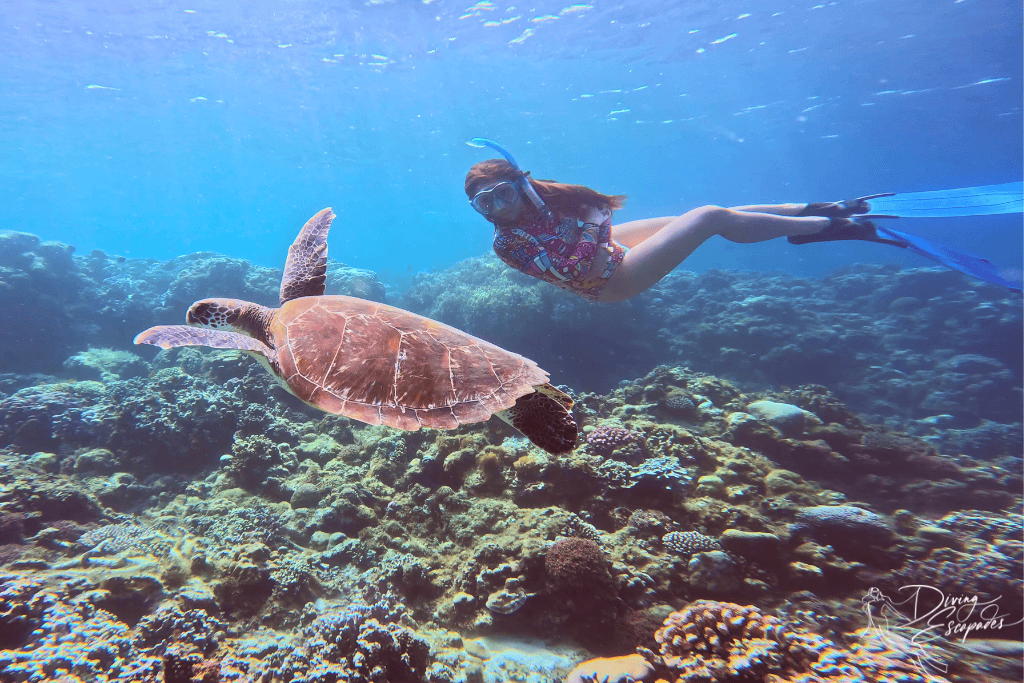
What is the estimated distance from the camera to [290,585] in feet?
10.8

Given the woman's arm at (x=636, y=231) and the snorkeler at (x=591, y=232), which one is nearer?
the snorkeler at (x=591, y=232)

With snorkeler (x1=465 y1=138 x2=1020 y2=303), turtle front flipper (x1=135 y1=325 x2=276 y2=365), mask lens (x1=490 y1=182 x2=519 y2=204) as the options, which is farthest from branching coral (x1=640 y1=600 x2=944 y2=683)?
mask lens (x1=490 y1=182 x2=519 y2=204)

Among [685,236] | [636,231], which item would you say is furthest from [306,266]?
[636,231]

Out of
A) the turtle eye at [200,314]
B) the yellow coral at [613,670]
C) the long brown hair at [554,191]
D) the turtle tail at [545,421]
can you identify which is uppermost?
the long brown hair at [554,191]

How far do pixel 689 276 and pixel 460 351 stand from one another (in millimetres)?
18011

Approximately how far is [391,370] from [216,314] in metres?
1.58

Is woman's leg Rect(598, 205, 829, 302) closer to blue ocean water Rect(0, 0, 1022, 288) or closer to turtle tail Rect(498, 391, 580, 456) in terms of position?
turtle tail Rect(498, 391, 580, 456)

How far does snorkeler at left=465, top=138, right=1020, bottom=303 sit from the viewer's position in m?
4.01

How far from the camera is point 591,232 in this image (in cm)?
412

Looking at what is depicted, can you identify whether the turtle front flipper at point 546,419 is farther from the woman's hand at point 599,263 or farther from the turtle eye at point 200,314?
the turtle eye at point 200,314

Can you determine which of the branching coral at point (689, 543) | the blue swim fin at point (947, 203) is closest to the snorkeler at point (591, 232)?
the blue swim fin at point (947, 203)

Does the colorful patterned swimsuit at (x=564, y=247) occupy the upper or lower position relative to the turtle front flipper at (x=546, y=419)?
upper

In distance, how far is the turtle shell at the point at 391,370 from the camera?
259 centimetres

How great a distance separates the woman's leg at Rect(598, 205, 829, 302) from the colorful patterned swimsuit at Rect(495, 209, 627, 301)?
181 mm
